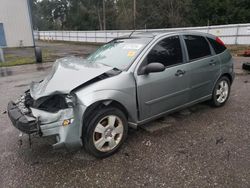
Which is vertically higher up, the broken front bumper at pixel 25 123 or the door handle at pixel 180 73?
the door handle at pixel 180 73

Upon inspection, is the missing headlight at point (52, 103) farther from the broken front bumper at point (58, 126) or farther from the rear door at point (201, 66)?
the rear door at point (201, 66)

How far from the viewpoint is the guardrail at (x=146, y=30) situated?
14.9 meters

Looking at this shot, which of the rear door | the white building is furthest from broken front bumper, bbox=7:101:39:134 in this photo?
the white building

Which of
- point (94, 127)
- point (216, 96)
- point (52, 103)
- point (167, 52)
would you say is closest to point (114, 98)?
point (94, 127)

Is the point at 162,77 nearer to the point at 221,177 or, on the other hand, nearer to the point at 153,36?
the point at 153,36

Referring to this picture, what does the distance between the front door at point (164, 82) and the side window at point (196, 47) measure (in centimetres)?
23

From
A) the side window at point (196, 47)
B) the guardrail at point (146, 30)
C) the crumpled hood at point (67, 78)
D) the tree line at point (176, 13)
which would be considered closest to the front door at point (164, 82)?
the side window at point (196, 47)

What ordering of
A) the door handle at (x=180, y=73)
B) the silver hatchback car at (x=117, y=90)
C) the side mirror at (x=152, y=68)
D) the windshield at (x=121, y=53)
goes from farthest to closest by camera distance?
the door handle at (x=180, y=73)
the windshield at (x=121, y=53)
the side mirror at (x=152, y=68)
the silver hatchback car at (x=117, y=90)

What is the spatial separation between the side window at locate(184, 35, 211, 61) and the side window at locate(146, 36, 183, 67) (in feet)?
0.79

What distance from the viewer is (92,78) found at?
8.82ft

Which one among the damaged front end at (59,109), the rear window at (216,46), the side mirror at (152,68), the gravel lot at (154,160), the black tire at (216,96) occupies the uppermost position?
the rear window at (216,46)

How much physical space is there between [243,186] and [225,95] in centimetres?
253

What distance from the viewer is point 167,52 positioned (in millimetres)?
3396

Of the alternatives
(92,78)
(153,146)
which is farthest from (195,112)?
(92,78)
